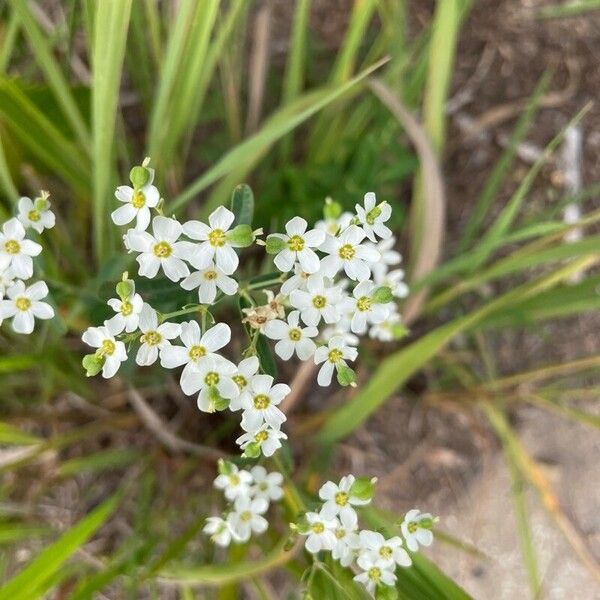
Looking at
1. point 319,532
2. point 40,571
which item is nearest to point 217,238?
point 319,532

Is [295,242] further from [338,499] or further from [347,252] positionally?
[338,499]

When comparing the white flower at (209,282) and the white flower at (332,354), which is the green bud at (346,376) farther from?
the white flower at (209,282)

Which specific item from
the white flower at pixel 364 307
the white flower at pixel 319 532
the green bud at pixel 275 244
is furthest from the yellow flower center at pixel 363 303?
the white flower at pixel 319 532

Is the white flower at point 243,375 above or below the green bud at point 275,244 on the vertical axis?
below

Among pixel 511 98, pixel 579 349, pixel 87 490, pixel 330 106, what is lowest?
pixel 87 490

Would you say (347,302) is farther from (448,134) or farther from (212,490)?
(448,134)

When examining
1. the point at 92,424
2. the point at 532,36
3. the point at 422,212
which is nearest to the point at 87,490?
the point at 92,424
